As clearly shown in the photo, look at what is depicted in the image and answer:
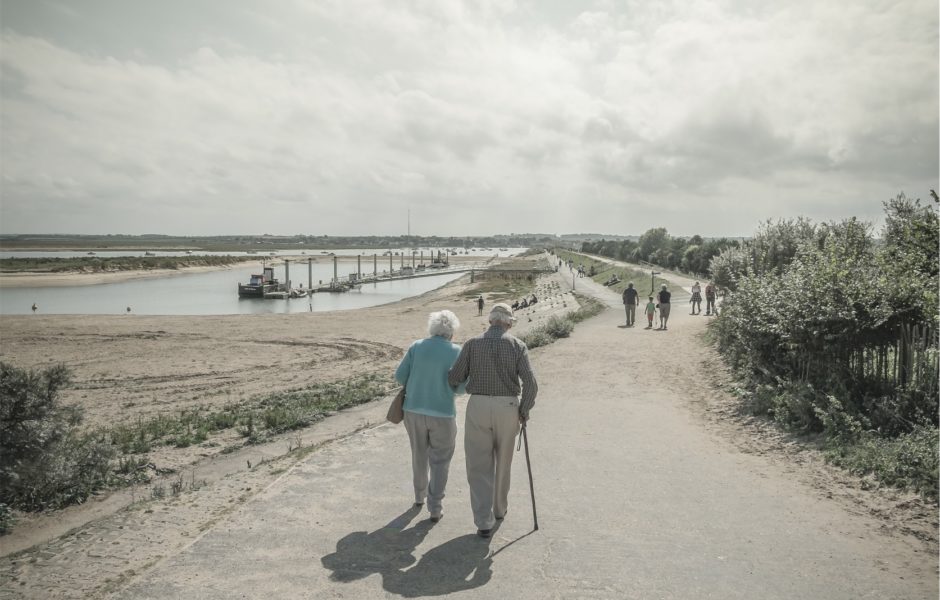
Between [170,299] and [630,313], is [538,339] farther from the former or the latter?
[170,299]

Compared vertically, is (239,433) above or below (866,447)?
below

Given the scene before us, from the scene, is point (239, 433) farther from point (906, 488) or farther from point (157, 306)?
point (157, 306)

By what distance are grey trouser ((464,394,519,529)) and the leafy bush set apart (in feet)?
16.3

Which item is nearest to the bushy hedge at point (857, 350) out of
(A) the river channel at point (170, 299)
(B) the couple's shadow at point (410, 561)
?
(B) the couple's shadow at point (410, 561)

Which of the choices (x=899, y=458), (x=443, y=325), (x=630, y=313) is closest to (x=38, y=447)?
(x=443, y=325)

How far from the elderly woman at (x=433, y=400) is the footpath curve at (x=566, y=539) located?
533mm

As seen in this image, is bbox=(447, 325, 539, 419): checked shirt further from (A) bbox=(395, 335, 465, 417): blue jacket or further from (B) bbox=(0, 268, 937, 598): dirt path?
(B) bbox=(0, 268, 937, 598): dirt path

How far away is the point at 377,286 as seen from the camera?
83.6 metres

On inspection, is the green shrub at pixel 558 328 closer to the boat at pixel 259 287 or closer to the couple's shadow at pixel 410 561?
the couple's shadow at pixel 410 561

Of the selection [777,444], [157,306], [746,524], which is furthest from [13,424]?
[157,306]

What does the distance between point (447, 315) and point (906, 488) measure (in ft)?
16.5

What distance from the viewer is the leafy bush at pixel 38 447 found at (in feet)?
21.3

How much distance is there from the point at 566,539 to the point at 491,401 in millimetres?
1383

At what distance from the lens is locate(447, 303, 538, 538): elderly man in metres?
5.00
